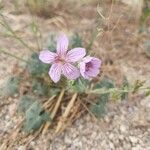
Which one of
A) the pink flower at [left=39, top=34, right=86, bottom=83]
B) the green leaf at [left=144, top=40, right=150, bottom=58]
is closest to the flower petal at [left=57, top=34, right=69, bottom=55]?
the pink flower at [left=39, top=34, right=86, bottom=83]

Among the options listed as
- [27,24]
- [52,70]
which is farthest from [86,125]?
[27,24]

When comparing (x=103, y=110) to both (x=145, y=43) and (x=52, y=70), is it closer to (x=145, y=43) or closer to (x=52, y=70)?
(x=52, y=70)

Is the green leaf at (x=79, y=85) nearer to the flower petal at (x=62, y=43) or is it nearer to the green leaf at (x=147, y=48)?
the flower petal at (x=62, y=43)

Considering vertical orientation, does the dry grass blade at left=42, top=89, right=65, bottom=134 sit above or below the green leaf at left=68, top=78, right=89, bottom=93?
below

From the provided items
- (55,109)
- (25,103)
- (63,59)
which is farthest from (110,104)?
(63,59)

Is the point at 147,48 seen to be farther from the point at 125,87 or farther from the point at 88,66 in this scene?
the point at 88,66

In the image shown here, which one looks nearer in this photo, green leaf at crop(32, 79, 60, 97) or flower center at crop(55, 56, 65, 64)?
flower center at crop(55, 56, 65, 64)

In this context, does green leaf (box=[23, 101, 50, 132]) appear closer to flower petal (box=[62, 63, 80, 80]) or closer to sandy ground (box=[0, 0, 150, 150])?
sandy ground (box=[0, 0, 150, 150])
